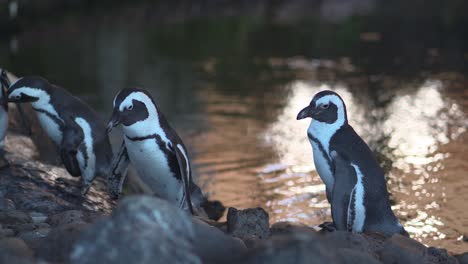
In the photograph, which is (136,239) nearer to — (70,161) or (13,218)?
(13,218)

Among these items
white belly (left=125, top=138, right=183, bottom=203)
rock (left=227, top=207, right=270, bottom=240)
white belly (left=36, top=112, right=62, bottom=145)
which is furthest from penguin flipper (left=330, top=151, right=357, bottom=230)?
white belly (left=36, top=112, right=62, bottom=145)

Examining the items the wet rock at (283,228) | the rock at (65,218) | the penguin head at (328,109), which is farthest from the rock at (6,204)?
the penguin head at (328,109)

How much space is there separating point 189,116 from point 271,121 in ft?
3.40

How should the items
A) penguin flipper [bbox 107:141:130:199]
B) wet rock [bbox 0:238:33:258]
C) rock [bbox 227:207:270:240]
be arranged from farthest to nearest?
penguin flipper [bbox 107:141:130:199] < rock [bbox 227:207:270:240] < wet rock [bbox 0:238:33:258]

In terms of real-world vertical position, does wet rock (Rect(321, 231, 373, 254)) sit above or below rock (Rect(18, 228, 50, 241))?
below

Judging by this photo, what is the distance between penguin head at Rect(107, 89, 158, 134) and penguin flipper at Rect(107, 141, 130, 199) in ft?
1.18

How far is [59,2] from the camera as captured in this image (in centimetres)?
2280

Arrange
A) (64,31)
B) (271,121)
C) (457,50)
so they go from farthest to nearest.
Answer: (64,31)
(457,50)
(271,121)

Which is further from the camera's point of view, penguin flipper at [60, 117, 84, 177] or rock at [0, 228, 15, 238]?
penguin flipper at [60, 117, 84, 177]

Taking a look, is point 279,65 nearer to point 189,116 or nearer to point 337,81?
point 337,81

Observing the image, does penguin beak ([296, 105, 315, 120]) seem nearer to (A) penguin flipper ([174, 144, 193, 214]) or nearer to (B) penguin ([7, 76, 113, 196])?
(A) penguin flipper ([174, 144, 193, 214])

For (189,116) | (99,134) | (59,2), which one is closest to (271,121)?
(189,116)

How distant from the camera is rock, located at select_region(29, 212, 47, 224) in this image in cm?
453

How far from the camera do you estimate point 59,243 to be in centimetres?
356
